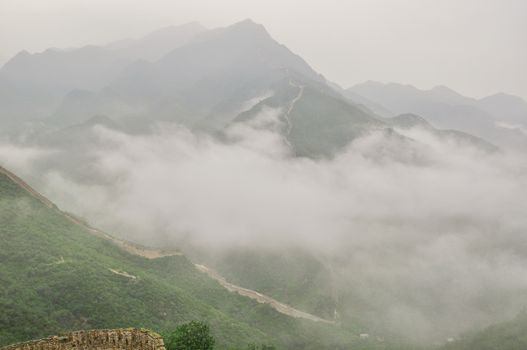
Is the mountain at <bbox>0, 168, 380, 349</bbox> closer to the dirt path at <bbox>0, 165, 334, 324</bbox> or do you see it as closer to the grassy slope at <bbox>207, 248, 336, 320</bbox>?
the dirt path at <bbox>0, 165, 334, 324</bbox>

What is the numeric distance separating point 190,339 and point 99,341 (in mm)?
39041

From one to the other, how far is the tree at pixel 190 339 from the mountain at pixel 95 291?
66.3 ft

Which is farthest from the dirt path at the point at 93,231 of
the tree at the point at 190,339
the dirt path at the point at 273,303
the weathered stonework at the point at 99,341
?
the weathered stonework at the point at 99,341

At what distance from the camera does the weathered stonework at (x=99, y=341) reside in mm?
18328

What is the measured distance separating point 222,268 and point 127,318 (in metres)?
82.8

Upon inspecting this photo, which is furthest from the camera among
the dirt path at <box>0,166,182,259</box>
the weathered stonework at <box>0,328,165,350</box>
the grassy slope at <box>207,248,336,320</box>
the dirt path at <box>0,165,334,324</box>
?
the grassy slope at <box>207,248,336,320</box>

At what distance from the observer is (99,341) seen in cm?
1880

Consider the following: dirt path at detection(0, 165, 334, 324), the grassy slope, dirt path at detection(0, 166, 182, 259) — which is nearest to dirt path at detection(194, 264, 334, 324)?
dirt path at detection(0, 165, 334, 324)

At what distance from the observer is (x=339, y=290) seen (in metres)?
152

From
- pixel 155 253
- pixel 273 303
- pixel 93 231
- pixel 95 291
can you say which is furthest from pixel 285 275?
pixel 95 291

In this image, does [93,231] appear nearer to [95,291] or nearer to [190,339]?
[95,291]

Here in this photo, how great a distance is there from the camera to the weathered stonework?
60.1ft

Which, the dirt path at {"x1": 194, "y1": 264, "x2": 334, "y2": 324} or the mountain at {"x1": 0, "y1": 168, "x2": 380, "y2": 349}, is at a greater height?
the dirt path at {"x1": 194, "y1": 264, "x2": 334, "y2": 324}

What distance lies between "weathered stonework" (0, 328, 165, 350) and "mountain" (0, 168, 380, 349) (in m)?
47.9
